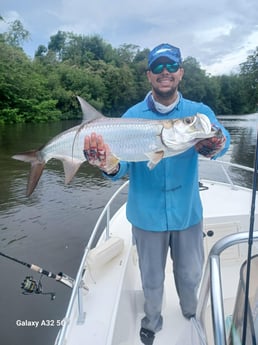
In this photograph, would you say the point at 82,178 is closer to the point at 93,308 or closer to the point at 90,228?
the point at 90,228

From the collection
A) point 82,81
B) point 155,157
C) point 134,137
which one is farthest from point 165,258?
point 82,81

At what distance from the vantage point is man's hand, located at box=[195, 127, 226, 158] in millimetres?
1879

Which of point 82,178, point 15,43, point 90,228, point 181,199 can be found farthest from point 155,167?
point 15,43

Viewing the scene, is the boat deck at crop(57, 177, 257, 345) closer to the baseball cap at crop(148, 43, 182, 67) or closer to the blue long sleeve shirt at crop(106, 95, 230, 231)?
the blue long sleeve shirt at crop(106, 95, 230, 231)

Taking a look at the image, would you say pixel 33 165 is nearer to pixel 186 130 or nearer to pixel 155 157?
pixel 155 157

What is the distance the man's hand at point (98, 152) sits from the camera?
198cm

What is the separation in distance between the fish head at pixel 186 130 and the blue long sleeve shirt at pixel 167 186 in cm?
23

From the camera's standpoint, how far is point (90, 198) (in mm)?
9156

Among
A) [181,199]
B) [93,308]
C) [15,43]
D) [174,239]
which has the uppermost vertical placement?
[15,43]

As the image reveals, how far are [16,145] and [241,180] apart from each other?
12.3m

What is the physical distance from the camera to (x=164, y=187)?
7.06 ft

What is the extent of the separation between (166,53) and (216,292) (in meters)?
1.50

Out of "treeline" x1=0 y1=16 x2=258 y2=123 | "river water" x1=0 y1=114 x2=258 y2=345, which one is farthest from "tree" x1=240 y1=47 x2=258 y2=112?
"river water" x1=0 y1=114 x2=258 y2=345

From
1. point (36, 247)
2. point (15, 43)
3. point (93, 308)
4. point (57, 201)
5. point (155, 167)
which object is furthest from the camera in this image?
point (15, 43)
